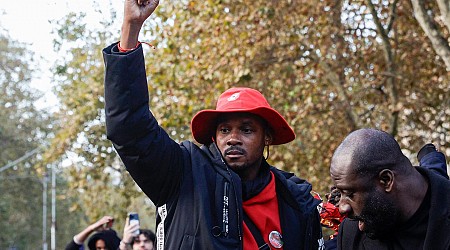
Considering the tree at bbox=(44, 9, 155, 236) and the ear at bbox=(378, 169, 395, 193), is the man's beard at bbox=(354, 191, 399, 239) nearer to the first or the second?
the ear at bbox=(378, 169, 395, 193)

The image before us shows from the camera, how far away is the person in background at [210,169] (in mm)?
4039

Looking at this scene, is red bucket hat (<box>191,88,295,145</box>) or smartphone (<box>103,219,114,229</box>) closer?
red bucket hat (<box>191,88,295,145</box>)

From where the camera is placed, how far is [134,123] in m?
4.02

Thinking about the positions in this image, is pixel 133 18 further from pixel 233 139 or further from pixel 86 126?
pixel 86 126

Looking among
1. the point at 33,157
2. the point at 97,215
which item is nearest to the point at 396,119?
the point at 97,215

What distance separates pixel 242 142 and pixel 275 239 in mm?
549

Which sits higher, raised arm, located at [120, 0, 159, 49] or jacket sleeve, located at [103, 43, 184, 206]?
raised arm, located at [120, 0, 159, 49]

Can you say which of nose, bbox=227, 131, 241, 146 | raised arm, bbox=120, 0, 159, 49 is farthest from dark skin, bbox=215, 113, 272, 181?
raised arm, bbox=120, 0, 159, 49

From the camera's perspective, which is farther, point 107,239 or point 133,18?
point 107,239

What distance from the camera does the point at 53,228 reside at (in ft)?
163

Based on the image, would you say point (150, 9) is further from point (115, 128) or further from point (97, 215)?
point (97, 215)

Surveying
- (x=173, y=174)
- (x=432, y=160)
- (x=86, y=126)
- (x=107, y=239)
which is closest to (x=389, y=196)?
(x=173, y=174)

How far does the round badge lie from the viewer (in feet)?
14.9


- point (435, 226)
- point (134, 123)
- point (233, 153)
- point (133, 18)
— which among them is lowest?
point (435, 226)
